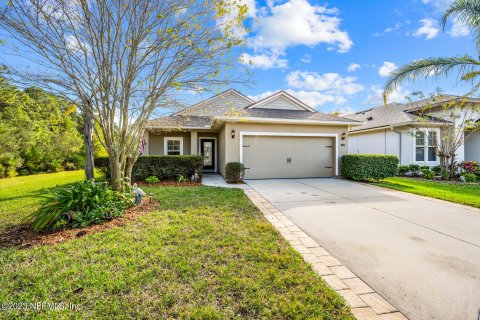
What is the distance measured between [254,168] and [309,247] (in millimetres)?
7176

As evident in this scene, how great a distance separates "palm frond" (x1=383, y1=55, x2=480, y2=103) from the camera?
21.8 feet

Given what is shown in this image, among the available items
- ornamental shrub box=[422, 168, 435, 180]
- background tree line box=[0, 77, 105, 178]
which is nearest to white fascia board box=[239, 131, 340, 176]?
ornamental shrub box=[422, 168, 435, 180]

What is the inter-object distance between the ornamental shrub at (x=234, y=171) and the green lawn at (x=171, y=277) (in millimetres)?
5541

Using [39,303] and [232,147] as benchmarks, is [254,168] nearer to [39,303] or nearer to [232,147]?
[232,147]

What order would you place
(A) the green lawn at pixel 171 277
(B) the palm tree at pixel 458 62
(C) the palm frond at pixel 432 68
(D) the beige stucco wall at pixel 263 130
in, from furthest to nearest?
1. (D) the beige stucco wall at pixel 263 130
2. (C) the palm frond at pixel 432 68
3. (B) the palm tree at pixel 458 62
4. (A) the green lawn at pixel 171 277

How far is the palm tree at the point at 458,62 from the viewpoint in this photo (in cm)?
652

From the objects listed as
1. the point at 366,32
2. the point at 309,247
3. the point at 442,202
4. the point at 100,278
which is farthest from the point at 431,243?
the point at 366,32

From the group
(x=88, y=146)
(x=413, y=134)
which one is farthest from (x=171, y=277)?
(x=413, y=134)

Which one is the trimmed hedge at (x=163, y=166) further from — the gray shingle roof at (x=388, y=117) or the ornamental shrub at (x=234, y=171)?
the gray shingle roof at (x=388, y=117)

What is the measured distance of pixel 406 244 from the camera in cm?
352

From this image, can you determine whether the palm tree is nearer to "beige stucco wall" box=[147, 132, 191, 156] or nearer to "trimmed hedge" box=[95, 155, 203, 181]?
"trimmed hedge" box=[95, 155, 203, 181]

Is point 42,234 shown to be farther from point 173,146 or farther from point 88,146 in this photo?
point 173,146

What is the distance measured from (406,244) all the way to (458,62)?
6.83 metres

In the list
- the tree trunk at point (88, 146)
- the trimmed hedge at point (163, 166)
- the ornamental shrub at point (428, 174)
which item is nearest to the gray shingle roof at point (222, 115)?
the trimmed hedge at point (163, 166)
